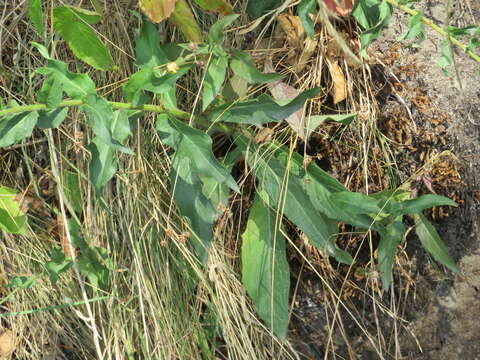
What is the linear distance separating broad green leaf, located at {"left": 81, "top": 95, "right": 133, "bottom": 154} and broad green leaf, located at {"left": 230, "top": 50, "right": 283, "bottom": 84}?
1.03 ft

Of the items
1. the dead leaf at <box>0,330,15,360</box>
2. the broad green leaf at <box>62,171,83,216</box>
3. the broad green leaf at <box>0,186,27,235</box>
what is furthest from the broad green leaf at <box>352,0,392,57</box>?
the dead leaf at <box>0,330,15,360</box>

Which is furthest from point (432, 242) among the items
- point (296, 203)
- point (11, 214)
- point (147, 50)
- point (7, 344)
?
point (7, 344)

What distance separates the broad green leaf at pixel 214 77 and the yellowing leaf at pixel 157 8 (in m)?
0.14

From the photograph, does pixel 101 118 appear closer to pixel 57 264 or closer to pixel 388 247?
pixel 57 264

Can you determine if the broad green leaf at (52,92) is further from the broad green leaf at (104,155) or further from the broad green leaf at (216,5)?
the broad green leaf at (216,5)

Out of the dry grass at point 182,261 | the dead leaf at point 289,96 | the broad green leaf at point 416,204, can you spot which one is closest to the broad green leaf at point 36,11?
the dry grass at point 182,261

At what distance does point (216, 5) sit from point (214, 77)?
20 cm

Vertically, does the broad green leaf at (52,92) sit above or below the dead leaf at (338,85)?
above

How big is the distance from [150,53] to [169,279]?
0.54 meters

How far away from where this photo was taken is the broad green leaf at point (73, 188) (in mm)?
1593

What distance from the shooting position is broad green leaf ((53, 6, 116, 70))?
141 centimetres

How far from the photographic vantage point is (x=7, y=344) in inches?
65.2

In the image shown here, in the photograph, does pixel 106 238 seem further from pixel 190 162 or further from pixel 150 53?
pixel 150 53

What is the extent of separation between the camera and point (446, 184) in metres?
1.44
